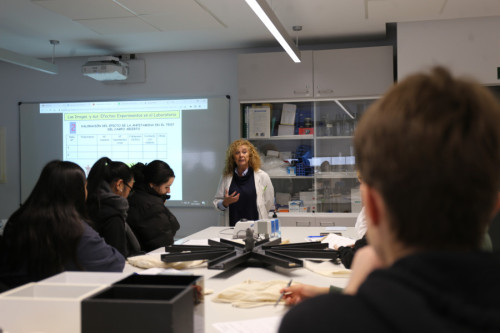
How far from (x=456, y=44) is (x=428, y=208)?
461 centimetres

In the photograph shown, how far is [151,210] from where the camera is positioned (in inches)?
129

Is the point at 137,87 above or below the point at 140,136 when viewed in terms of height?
above

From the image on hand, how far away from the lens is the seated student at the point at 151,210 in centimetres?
321

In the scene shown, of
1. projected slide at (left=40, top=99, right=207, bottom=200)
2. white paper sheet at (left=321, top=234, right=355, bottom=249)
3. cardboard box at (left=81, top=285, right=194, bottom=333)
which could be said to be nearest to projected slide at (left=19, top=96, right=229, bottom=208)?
projected slide at (left=40, top=99, right=207, bottom=200)

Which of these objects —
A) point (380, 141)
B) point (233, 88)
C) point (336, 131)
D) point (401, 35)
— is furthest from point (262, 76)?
point (380, 141)

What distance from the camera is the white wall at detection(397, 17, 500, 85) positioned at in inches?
178

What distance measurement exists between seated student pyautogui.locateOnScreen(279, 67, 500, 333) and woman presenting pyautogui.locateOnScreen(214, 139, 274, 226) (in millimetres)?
4009

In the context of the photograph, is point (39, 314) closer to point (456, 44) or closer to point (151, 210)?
point (151, 210)

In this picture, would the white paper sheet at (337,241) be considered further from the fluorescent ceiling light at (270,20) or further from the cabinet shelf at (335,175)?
the cabinet shelf at (335,175)

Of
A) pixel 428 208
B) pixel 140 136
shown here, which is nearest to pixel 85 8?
pixel 140 136

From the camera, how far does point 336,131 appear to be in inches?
204

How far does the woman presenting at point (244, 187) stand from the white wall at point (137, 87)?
0.95m

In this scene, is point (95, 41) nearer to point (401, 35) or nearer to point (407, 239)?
point (401, 35)

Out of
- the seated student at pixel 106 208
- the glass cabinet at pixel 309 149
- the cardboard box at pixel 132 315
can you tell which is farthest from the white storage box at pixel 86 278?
the glass cabinet at pixel 309 149
